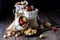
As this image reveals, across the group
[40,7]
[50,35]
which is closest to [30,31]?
[50,35]

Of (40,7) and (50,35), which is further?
(40,7)

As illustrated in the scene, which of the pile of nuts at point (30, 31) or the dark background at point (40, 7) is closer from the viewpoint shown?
the pile of nuts at point (30, 31)

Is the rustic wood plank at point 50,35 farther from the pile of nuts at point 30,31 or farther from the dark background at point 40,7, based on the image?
the dark background at point 40,7

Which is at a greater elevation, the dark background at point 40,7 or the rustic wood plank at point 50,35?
the dark background at point 40,7

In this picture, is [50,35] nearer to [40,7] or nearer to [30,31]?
[30,31]

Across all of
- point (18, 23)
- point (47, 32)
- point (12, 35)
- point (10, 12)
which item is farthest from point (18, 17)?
point (10, 12)

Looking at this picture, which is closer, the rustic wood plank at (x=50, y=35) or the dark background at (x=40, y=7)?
the rustic wood plank at (x=50, y=35)

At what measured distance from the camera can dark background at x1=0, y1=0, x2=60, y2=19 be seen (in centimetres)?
267

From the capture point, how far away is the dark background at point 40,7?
2.67 meters

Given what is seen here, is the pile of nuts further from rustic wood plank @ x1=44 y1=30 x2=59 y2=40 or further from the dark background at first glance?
the dark background

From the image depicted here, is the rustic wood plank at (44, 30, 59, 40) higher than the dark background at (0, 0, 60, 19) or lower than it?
lower

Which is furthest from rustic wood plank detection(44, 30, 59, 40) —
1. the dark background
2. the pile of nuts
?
the dark background

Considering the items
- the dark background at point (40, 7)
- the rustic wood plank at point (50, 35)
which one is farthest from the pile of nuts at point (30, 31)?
Result: the dark background at point (40, 7)

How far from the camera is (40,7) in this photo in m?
2.87
